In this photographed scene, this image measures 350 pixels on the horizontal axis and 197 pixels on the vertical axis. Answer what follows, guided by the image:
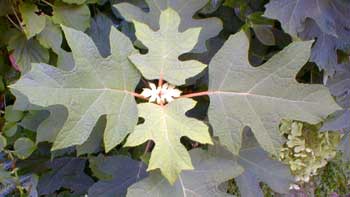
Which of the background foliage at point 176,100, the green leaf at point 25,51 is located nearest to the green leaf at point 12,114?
the background foliage at point 176,100

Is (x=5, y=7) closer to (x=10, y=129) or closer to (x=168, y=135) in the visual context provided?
(x=10, y=129)

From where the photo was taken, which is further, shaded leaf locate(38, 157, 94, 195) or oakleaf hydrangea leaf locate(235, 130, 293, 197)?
shaded leaf locate(38, 157, 94, 195)

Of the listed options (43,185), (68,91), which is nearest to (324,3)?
(68,91)

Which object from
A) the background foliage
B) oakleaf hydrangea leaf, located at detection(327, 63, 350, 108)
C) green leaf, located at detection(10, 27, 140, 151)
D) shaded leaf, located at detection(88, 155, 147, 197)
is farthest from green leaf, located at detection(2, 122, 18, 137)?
oakleaf hydrangea leaf, located at detection(327, 63, 350, 108)

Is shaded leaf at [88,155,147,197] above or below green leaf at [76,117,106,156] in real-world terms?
below

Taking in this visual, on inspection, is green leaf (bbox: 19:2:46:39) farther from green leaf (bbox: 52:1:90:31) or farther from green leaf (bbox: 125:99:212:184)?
green leaf (bbox: 125:99:212:184)

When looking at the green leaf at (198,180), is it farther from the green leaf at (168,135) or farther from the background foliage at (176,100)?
the green leaf at (168,135)
